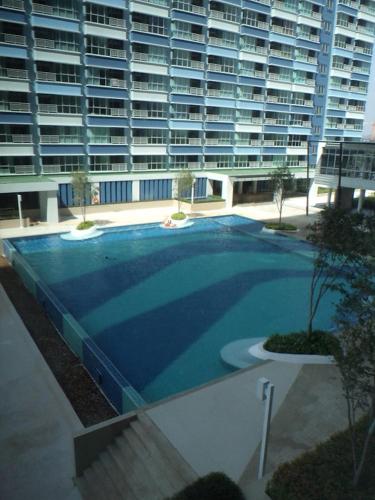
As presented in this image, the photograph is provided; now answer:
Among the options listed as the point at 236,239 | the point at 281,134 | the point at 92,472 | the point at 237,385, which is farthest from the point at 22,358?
the point at 281,134

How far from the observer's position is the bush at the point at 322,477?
819cm

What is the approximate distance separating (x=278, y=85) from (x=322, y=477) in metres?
50.7

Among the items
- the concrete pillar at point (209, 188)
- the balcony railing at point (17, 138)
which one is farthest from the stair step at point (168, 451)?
the concrete pillar at point (209, 188)

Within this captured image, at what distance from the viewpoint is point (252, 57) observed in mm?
48438

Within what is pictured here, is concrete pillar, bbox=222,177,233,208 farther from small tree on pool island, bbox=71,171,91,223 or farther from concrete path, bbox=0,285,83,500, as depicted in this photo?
concrete path, bbox=0,285,83,500

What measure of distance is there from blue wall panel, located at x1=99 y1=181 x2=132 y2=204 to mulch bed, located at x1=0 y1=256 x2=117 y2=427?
19444 mm

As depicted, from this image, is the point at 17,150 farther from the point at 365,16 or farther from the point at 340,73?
the point at 365,16

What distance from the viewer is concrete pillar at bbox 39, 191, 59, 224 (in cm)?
3472

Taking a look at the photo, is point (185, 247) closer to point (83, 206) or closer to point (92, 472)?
point (83, 206)

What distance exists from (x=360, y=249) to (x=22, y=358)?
41.5 ft

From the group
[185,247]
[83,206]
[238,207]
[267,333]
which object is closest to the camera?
[267,333]

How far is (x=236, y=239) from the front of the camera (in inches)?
1359

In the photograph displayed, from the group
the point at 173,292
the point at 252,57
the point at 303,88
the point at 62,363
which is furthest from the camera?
the point at 303,88

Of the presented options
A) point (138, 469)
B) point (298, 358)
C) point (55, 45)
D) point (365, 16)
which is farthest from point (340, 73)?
point (138, 469)
